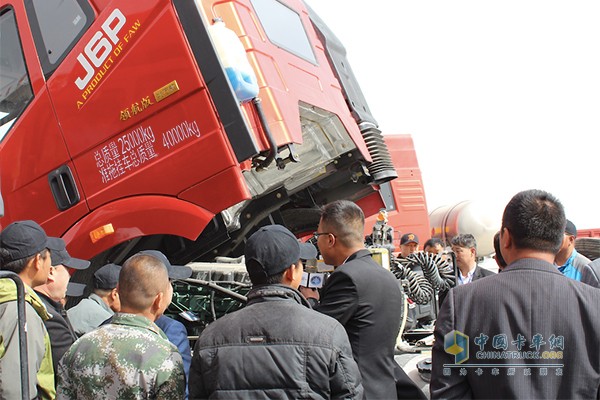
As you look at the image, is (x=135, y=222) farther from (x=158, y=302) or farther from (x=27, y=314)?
(x=158, y=302)

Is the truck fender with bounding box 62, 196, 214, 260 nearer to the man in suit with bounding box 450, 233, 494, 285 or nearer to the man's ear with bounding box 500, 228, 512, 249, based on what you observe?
the man in suit with bounding box 450, 233, 494, 285

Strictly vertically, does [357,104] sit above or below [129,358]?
above

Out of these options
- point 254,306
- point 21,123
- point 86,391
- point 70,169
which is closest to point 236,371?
point 254,306

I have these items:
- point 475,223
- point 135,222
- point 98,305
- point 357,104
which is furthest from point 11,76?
point 475,223

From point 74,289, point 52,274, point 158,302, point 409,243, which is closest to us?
point 158,302

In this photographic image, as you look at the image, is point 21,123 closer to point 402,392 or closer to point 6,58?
Result: point 6,58

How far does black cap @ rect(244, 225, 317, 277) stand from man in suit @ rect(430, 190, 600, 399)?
0.59 metres

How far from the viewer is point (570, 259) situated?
3869 mm

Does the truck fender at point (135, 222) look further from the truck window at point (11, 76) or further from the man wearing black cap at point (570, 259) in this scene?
the man wearing black cap at point (570, 259)

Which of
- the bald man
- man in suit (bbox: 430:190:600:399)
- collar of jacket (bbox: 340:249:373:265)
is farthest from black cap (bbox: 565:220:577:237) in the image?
the bald man

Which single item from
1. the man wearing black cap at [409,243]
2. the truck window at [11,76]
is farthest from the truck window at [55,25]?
the man wearing black cap at [409,243]

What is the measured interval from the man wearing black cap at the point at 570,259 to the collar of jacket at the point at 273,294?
1823 millimetres

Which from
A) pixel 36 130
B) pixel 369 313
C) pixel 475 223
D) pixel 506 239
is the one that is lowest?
pixel 475 223

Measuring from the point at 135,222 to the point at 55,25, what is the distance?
1518 mm
